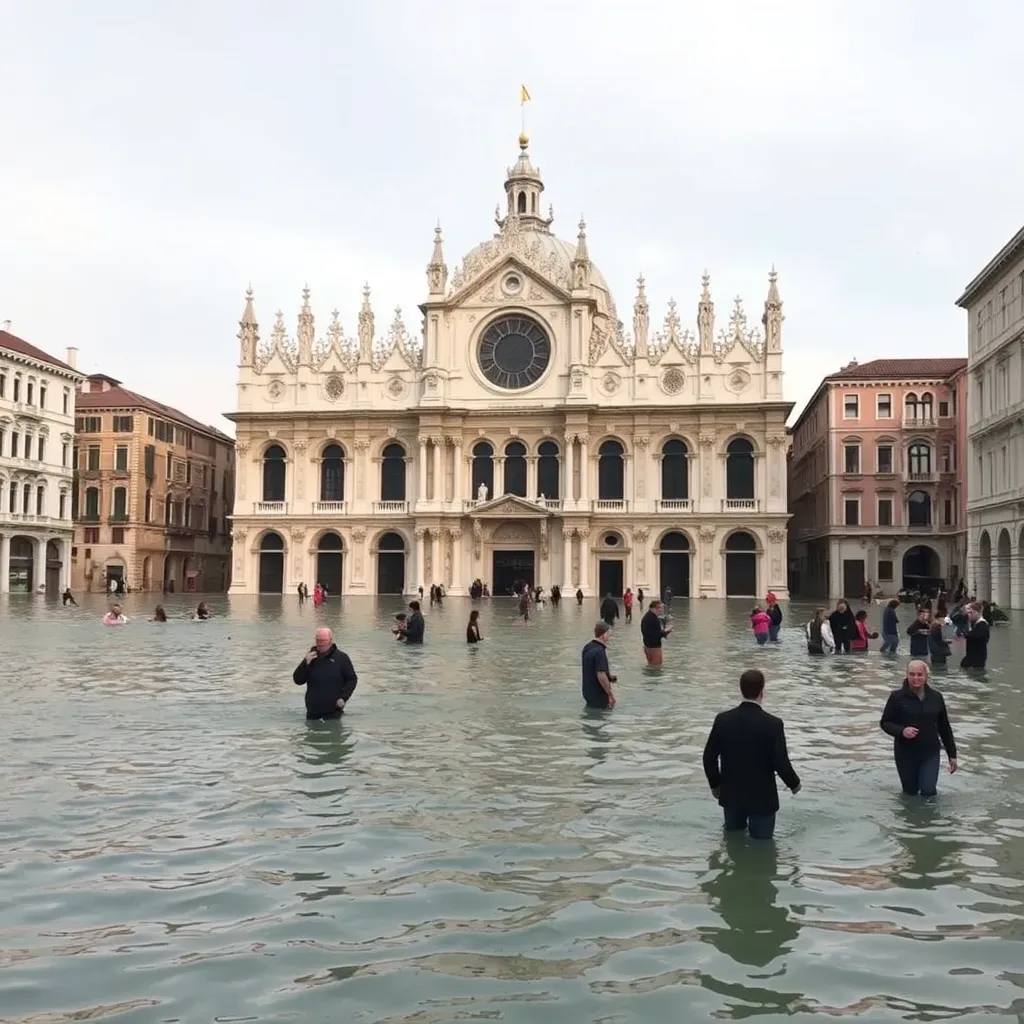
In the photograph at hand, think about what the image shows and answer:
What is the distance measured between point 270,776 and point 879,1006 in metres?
6.45

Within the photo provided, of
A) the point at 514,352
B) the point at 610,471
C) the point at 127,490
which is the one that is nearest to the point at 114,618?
the point at 610,471

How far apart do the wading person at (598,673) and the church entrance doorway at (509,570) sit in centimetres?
4753

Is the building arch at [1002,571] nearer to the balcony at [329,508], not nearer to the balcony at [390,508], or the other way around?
the balcony at [390,508]

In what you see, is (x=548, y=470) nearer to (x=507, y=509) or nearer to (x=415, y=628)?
(x=507, y=509)

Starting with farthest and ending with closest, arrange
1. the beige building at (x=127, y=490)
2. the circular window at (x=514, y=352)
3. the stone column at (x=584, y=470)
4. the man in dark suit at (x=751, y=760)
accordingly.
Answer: the beige building at (x=127, y=490) < the circular window at (x=514, y=352) < the stone column at (x=584, y=470) < the man in dark suit at (x=751, y=760)

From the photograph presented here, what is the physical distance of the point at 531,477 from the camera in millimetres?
63031

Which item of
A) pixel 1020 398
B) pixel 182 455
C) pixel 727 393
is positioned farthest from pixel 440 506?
pixel 1020 398

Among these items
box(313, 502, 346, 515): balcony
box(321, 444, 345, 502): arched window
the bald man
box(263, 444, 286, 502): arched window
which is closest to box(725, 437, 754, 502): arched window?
box(313, 502, 346, 515): balcony

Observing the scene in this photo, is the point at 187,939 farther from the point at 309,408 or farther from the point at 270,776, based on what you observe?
the point at 309,408

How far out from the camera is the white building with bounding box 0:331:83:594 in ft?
196

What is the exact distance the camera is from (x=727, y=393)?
2434 inches

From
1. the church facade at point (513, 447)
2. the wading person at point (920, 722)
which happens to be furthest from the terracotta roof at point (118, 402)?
the wading person at point (920, 722)

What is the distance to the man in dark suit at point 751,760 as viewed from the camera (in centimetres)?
772

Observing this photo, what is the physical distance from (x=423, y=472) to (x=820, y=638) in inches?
1642
